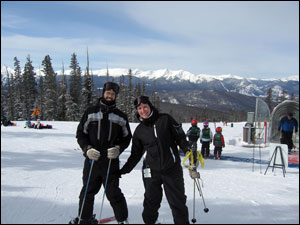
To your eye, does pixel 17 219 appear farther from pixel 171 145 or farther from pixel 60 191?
pixel 171 145

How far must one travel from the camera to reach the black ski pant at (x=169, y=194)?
325cm

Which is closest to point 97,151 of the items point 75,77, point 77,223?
point 77,223

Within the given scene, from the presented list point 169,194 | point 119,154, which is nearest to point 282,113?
point 169,194

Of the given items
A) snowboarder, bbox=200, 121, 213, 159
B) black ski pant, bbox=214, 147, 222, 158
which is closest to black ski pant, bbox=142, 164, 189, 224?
snowboarder, bbox=200, 121, 213, 159

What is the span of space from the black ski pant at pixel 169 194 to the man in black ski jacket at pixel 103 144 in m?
0.40

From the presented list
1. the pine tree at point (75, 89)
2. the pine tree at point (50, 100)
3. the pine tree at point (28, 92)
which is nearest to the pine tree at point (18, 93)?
the pine tree at point (28, 92)

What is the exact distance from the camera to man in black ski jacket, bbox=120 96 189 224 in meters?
3.26

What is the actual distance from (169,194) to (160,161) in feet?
1.63

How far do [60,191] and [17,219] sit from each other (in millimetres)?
1315

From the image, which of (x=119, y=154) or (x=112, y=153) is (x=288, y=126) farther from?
(x=112, y=153)

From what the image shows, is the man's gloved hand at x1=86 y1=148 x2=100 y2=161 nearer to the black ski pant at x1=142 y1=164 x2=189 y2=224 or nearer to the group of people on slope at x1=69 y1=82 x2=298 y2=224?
the group of people on slope at x1=69 y1=82 x2=298 y2=224

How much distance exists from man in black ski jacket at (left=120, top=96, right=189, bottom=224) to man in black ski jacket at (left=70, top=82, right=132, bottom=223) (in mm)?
335

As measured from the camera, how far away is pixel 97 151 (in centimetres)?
321

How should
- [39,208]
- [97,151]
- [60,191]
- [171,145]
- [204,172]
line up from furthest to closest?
[204,172], [60,191], [39,208], [171,145], [97,151]
